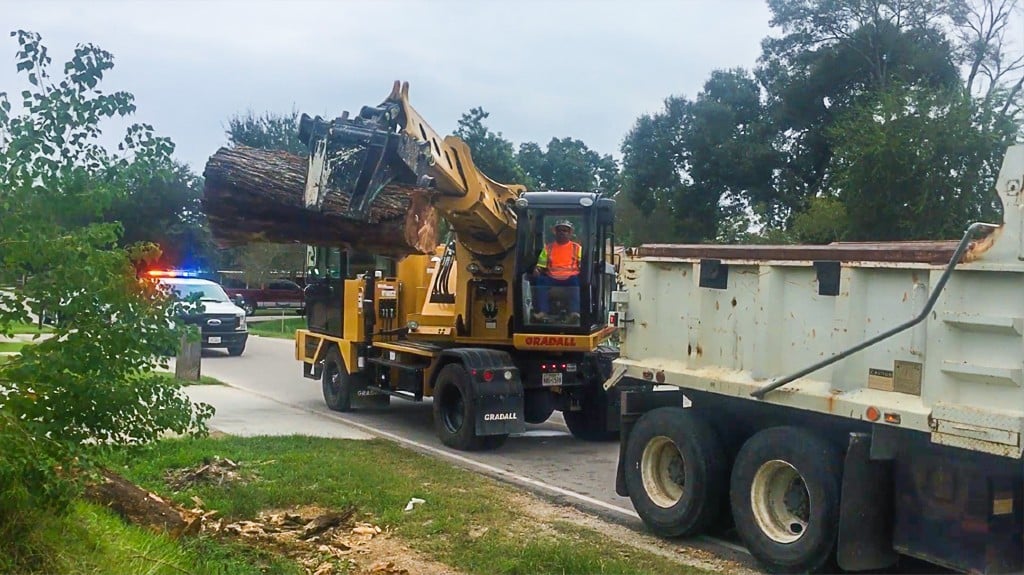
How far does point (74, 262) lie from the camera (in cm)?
546

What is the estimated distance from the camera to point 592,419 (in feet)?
40.7

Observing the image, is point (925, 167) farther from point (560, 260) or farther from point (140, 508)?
point (140, 508)

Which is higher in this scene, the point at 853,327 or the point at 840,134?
the point at 840,134

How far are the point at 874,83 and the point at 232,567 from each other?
28.1 meters

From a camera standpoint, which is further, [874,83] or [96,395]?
[874,83]

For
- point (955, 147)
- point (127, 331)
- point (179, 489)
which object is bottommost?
point (179, 489)

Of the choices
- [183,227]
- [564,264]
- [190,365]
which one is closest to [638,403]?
[564,264]

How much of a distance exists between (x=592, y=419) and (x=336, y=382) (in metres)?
4.33

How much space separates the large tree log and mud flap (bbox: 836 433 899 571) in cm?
467

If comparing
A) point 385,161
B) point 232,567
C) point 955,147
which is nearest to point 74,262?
point 232,567

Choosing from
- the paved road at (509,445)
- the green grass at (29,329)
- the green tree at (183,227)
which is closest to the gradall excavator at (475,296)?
the paved road at (509,445)

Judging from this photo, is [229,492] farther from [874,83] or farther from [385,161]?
[874,83]

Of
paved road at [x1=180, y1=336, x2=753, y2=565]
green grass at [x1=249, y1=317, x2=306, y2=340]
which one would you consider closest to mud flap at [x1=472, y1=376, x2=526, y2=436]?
paved road at [x1=180, y1=336, x2=753, y2=565]

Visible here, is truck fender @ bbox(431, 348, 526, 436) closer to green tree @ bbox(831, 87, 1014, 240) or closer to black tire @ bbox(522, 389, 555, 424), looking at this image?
black tire @ bbox(522, 389, 555, 424)
